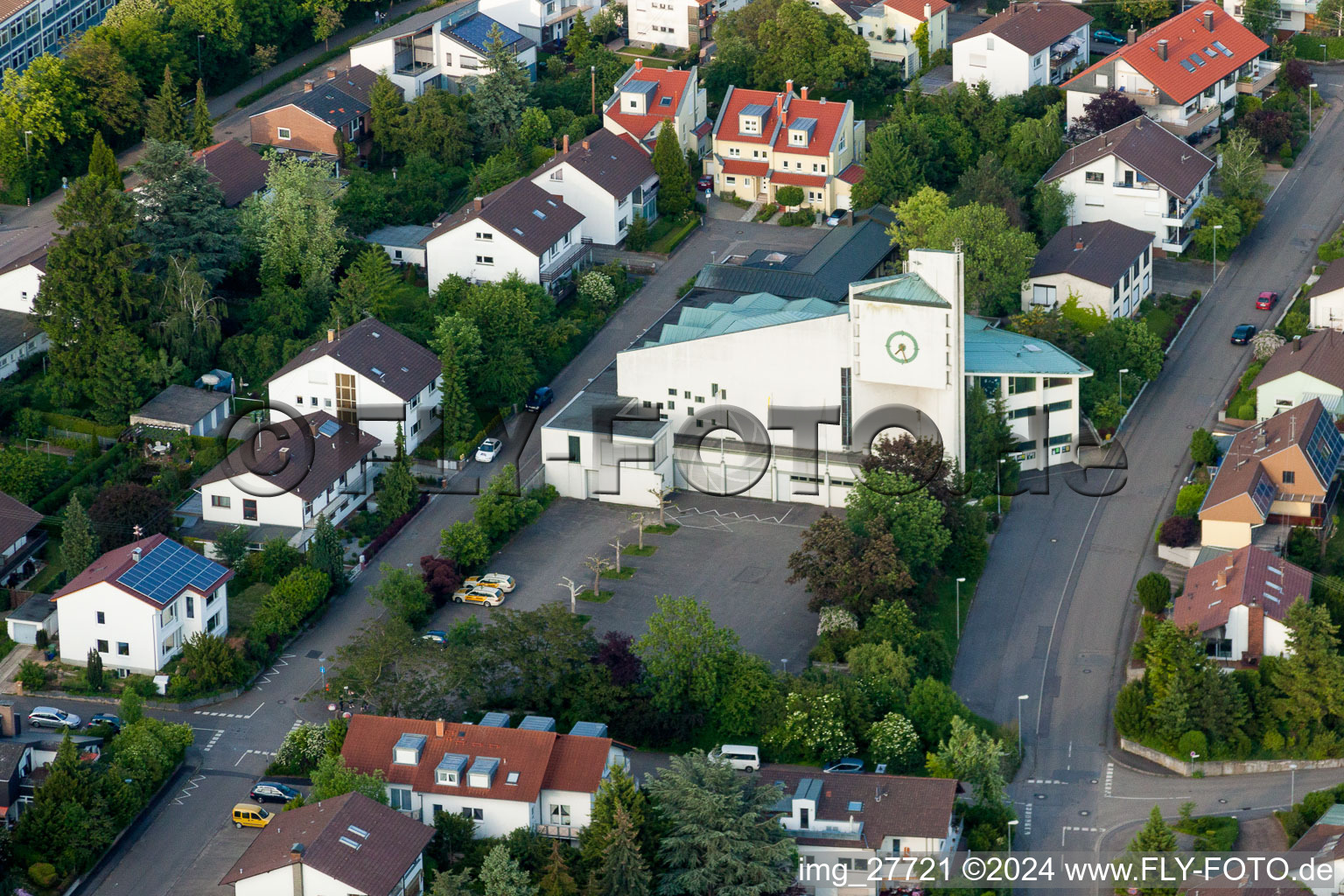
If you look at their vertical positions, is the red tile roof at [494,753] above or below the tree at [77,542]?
above

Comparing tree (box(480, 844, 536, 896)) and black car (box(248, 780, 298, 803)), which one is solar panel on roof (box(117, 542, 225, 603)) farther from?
tree (box(480, 844, 536, 896))

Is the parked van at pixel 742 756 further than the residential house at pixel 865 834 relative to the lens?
Yes

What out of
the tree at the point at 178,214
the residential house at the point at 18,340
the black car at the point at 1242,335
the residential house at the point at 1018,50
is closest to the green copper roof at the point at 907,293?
the black car at the point at 1242,335

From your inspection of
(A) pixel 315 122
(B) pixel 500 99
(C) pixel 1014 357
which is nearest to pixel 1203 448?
(C) pixel 1014 357

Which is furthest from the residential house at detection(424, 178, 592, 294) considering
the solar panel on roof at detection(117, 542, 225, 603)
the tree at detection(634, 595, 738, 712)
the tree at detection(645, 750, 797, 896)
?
the tree at detection(645, 750, 797, 896)

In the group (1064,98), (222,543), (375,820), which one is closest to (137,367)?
(222,543)

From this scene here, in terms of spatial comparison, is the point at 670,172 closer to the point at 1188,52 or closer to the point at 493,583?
the point at 1188,52

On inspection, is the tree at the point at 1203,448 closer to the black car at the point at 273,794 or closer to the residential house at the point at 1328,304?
the residential house at the point at 1328,304

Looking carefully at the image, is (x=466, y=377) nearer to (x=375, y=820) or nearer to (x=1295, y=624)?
(x=375, y=820)
